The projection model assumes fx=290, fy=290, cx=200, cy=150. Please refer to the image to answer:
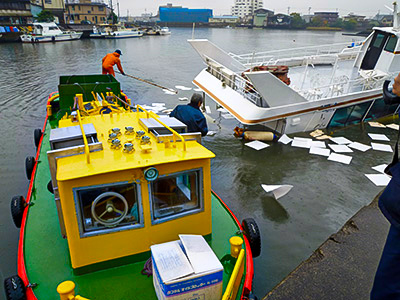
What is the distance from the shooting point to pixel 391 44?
10.8m

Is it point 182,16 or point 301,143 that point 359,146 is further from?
point 182,16

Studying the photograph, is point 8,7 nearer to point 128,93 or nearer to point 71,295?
point 128,93

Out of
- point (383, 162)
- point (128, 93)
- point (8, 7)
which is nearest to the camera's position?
point (383, 162)

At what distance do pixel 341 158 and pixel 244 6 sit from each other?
636ft

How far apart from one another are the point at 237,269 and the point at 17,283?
2.24m

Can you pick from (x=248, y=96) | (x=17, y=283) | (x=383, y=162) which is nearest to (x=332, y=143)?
(x=383, y=162)

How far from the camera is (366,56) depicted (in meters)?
11.7

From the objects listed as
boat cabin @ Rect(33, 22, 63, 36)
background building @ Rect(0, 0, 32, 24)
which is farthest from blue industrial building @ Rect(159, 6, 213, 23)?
boat cabin @ Rect(33, 22, 63, 36)

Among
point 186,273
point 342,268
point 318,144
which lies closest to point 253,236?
point 342,268

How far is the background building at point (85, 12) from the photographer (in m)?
66.4

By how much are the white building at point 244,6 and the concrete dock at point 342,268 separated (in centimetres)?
18854

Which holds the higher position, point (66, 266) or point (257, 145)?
point (66, 266)

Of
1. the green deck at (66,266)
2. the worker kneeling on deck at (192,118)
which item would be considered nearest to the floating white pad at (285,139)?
the worker kneeling on deck at (192,118)

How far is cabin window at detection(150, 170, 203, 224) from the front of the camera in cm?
319
